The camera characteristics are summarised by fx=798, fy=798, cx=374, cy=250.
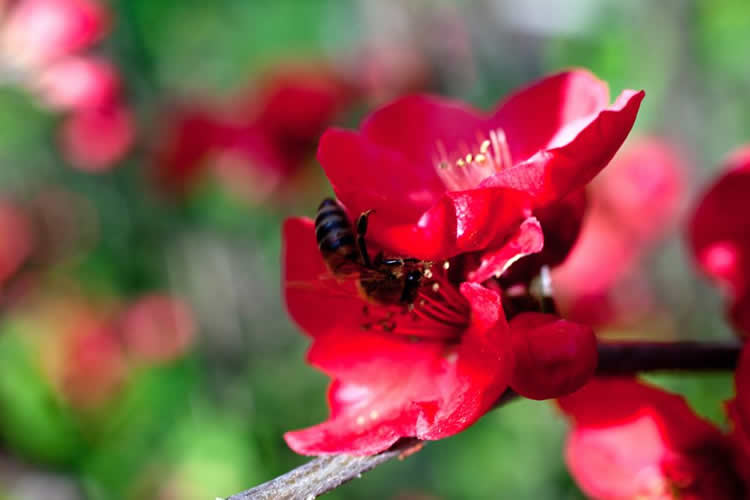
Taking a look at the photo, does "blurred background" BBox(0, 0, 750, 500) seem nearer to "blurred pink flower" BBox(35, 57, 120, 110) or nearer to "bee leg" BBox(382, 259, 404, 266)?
"blurred pink flower" BBox(35, 57, 120, 110)

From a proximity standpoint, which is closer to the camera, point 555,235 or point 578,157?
point 578,157

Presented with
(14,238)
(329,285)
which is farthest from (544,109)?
(14,238)

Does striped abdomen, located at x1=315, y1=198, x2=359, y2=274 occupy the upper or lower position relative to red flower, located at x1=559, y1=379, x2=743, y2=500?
upper

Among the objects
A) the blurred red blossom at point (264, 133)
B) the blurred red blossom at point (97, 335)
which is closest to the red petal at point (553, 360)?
the blurred red blossom at point (97, 335)

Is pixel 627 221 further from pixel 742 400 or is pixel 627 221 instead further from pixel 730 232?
pixel 742 400

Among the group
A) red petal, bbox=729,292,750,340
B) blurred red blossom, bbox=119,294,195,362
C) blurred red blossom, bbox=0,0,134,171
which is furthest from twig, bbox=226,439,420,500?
blurred red blossom, bbox=0,0,134,171

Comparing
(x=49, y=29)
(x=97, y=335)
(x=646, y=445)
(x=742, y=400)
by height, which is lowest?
(x=97, y=335)

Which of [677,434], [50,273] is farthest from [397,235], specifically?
A: [50,273]
